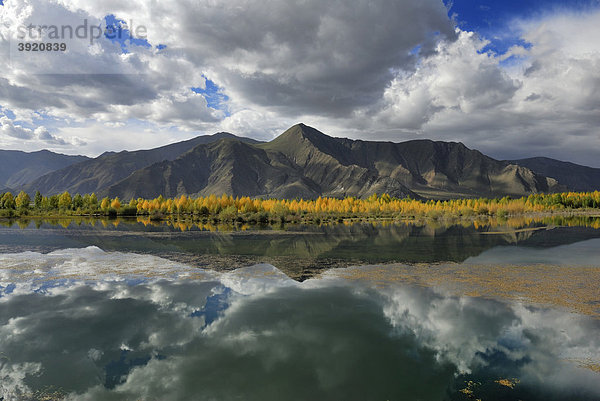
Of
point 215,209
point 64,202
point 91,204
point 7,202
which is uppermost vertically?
point 7,202

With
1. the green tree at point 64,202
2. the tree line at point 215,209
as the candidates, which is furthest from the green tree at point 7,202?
the green tree at point 64,202

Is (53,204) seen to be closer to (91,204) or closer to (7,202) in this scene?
(91,204)

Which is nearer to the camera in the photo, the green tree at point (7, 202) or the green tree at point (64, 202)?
the green tree at point (7, 202)

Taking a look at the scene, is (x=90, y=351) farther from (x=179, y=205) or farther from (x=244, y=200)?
(x=179, y=205)

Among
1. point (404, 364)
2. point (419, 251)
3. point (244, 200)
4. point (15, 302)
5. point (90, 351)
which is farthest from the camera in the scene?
point (244, 200)

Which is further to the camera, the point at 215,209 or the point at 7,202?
the point at 215,209

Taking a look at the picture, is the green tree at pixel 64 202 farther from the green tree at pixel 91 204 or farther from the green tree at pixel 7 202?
the green tree at pixel 7 202

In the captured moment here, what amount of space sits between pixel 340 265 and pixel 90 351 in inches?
981

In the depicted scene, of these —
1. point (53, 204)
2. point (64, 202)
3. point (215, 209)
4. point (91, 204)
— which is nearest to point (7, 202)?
point (53, 204)

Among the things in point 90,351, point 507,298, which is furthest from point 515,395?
point 90,351

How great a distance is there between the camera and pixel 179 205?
564ft

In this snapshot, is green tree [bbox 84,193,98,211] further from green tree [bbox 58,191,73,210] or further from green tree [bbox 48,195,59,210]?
green tree [bbox 48,195,59,210]

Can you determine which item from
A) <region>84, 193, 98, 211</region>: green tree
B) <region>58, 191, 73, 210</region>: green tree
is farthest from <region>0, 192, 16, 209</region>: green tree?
<region>84, 193, 98, 211</region>: green tree

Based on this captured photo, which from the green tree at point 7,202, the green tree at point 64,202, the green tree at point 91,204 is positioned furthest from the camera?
the green tree at point 91,204
